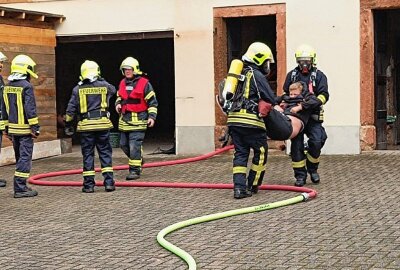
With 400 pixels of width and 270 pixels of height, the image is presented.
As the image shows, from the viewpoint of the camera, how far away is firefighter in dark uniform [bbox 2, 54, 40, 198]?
1080 cm

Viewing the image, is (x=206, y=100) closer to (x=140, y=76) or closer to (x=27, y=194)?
(x=140, y=76)

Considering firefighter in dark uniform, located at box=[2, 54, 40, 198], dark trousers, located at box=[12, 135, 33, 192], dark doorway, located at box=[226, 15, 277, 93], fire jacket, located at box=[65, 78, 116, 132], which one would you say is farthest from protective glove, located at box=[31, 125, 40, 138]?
dark doorway, located at box=[226, 15, 277, 93]

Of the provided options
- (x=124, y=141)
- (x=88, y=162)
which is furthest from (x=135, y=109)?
(x=88, y=162)

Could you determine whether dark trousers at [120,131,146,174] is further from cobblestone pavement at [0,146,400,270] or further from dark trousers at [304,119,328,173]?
dark trousers at [304,119,328,173]

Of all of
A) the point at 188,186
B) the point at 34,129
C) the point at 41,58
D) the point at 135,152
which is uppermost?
the point at 41,58

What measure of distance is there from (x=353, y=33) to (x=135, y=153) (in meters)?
4.84

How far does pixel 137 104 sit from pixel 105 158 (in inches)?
56.3

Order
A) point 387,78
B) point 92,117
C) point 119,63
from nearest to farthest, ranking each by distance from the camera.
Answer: point 92,117 < point 387,78 < point 119,63

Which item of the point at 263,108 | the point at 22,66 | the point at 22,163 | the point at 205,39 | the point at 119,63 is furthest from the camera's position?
the point at 119,63

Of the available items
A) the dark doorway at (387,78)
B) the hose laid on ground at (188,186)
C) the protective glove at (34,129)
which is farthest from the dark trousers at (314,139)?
the dark doorway at (387,78)

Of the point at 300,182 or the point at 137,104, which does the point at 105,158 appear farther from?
the point at 300,182

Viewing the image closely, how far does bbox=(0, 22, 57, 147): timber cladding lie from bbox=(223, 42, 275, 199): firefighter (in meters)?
6.31

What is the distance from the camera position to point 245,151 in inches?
401

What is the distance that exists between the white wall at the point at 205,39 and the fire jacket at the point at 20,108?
5.34 meters
